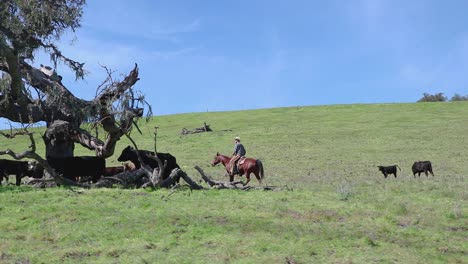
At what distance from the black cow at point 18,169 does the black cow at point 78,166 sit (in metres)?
2.03

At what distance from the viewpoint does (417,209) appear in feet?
48.6

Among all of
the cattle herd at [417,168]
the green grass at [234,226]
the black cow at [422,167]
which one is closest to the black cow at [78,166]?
the green grass at [234,226]

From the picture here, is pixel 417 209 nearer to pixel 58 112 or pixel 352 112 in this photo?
pixel 58 112

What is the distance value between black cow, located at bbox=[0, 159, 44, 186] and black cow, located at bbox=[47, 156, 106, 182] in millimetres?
2029

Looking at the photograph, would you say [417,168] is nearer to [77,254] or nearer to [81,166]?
[81,166]

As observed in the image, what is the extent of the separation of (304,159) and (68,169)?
20416 mm

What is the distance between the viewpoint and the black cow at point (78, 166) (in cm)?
2084

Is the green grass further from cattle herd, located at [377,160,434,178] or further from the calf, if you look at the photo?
cattle herd, located at [377,160,434,178]

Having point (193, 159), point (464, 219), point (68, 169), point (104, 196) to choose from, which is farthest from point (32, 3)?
point (193, 159)

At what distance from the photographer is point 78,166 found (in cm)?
2095

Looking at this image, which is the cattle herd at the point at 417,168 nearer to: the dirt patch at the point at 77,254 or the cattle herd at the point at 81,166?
the cattle herd at the point at 81,166

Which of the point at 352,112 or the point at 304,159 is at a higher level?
the point at 352,112

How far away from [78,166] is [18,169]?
3406mm

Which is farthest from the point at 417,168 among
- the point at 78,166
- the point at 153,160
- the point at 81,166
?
the point at 78,166
